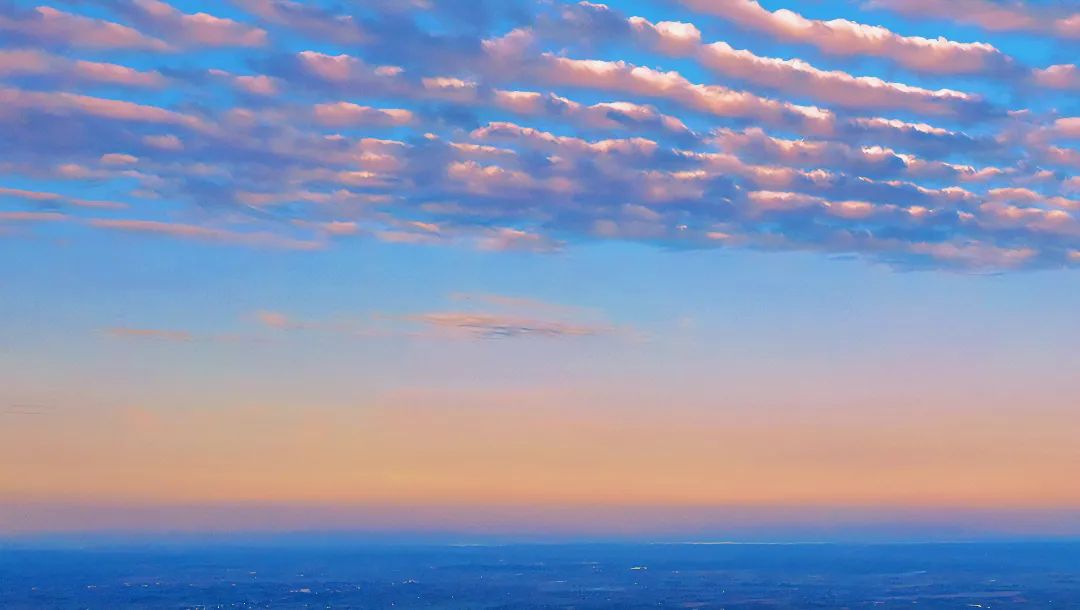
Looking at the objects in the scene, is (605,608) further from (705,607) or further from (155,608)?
(155,608)

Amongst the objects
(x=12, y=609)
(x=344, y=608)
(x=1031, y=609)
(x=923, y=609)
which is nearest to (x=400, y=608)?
(x=344, y=608)

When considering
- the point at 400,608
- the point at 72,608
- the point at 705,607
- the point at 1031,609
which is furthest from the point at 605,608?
the point at 72,608

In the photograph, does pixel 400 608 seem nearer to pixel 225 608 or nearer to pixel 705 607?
pixel 225 608

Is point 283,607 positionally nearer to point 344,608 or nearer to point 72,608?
point 344,608

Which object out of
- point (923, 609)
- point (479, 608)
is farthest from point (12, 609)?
point (923, 609)

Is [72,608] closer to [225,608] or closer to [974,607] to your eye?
[225,608]

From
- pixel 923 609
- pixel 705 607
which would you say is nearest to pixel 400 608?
pixel 705 607
